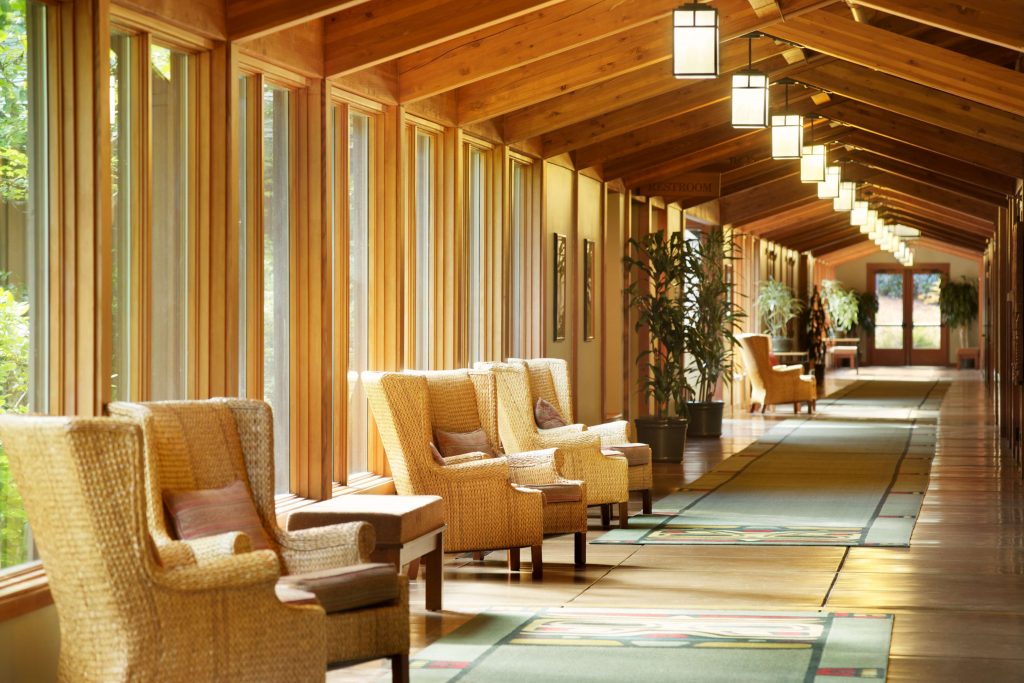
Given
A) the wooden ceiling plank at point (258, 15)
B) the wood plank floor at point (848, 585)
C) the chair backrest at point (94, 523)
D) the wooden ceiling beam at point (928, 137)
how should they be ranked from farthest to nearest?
1. the wooden ceiling beam at point (928, 137)
2. the wooden ceiling plank at point (258, 15)
3. the wood plank floor at point (848, 585)
4. the chair backrest at point (94, 523)

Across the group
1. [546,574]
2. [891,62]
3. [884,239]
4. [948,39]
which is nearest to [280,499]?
[546,574]

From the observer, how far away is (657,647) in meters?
4.88

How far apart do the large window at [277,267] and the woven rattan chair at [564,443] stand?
153 centimetres

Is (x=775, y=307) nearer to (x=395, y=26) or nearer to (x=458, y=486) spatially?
(x=395, y=26)

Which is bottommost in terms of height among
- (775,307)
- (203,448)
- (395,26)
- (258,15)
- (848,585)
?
(848,585)

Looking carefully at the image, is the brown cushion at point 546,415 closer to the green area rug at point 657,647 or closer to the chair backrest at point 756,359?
the green area rug at point 657,647

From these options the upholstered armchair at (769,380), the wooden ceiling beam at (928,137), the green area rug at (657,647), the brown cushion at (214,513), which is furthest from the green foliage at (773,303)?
the brown cushion at (214,513)

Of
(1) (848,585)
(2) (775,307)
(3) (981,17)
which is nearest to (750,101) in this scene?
(3) (981,17)

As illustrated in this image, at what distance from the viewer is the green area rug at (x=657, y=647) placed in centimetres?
449

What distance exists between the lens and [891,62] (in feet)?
30.8

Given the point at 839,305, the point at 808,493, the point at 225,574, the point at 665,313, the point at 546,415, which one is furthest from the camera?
the point at 839,305

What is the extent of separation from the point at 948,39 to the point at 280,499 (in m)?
6.90

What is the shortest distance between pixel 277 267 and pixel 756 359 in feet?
38.1

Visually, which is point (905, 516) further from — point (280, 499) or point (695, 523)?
point (280, 499)
